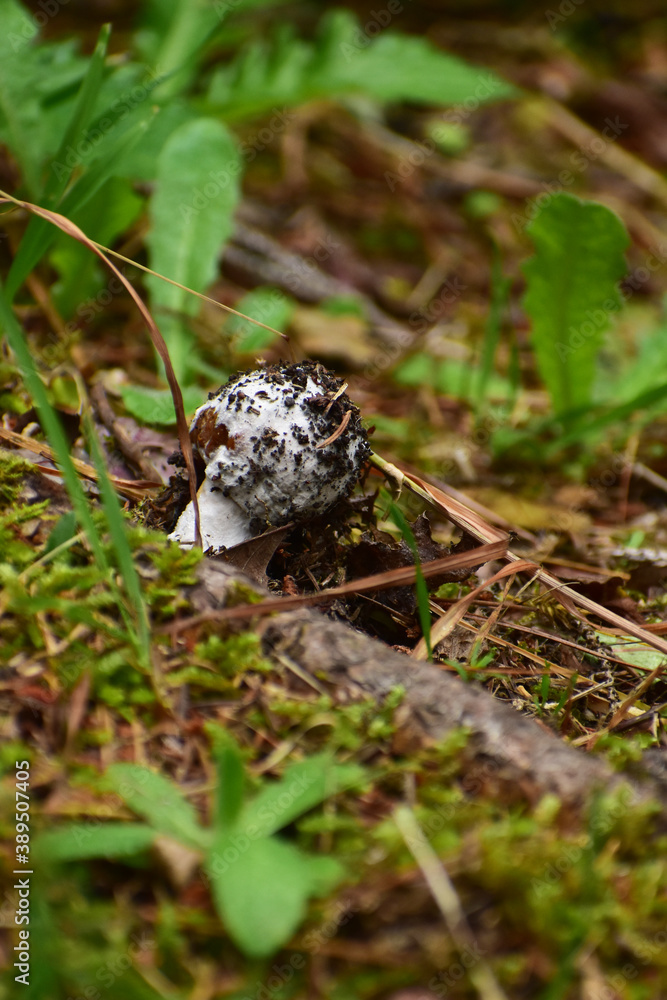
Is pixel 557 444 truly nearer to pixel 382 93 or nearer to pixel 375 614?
Result: pixel 375 614

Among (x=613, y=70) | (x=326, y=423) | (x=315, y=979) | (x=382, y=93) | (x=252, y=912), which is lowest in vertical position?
(x=315, y=979)

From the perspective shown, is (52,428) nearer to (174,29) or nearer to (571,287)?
(571,287)

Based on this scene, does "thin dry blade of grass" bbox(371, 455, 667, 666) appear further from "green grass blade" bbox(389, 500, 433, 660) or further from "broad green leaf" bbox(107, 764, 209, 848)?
"broad green leaf" bbox(107, 764, 209, 848)

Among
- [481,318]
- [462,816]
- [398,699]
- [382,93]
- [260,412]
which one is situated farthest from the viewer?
[481,318]

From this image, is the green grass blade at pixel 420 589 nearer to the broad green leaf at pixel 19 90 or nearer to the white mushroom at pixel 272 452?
the white mushroom at pixel 272 452

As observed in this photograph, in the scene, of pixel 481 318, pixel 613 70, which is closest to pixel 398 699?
pixel 481 318
